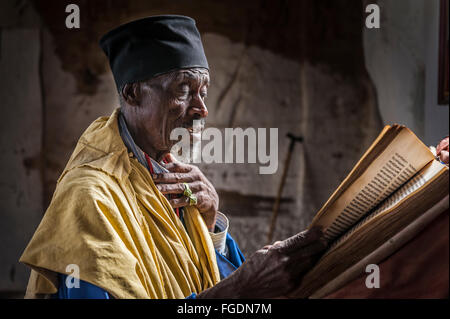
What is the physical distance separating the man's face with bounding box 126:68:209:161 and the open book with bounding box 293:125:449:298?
18.7 inches

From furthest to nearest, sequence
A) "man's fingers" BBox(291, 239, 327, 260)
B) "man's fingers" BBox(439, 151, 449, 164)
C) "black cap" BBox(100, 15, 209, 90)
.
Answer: "black cap" BBox(100, 15, 209, 90) < "man's fingers" BBox(439, 151, 449, 164) < "man's fingers" BBox(291, 239, 327, 260)

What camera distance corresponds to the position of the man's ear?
1222 mm

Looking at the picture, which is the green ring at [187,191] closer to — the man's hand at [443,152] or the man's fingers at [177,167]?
the man's fingers at [177,167]

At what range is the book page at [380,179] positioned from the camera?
0.85 meters

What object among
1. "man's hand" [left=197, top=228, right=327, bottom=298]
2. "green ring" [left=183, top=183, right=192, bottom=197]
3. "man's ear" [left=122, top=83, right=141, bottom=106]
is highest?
"man's ear" [left=122, top=83, right=141, bottom=106]

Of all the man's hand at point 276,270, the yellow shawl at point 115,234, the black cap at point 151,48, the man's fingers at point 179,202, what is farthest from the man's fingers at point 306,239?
the black cap at point 151,48

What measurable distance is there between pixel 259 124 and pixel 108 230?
72.5 inches

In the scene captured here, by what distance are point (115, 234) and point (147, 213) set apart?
16cm

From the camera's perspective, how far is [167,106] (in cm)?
120

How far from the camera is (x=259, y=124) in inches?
108

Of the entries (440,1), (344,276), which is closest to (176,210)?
(344,276)

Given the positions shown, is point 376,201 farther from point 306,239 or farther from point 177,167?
point 177,167

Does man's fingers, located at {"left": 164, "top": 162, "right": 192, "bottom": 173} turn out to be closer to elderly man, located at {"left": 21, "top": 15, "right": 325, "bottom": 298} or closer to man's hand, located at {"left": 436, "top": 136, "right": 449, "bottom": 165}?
elderly man, located at {"left": 21, "top": 15, "right": 325, "bottom": 298}

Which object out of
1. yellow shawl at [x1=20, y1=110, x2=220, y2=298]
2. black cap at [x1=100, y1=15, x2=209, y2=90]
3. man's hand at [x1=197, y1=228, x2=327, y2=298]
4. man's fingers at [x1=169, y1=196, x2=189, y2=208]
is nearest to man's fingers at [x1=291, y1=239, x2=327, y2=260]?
man's hand at [x1=197, y1=228, x2=327, y2=298]
